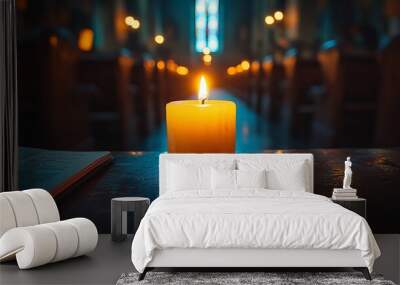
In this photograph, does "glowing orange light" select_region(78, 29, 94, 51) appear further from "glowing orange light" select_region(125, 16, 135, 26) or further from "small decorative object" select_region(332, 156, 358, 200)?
"small decorative object" select_region(332, 156, 358, 200)

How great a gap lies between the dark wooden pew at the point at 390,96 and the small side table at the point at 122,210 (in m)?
2.19

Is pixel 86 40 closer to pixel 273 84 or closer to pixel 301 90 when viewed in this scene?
pixel 273 84

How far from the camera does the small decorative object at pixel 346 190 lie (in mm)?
5898

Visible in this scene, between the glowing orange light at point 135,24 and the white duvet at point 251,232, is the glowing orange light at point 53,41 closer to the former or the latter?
the glowing orange light at point 135,24

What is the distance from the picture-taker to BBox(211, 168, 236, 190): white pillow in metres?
5.67

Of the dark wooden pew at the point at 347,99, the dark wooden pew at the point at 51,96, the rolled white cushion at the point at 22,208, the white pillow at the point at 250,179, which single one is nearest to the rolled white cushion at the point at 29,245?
the rolled white cushion at the point at 22,208

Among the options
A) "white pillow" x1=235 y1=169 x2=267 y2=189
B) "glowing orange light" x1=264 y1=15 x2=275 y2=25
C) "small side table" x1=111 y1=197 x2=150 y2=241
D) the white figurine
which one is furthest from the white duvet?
"glowing orange light" x1=264 y1=15 x2=275 y2=25

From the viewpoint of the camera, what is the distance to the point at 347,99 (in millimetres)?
6578

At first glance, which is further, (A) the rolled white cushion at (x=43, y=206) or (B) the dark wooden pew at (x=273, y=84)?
(B) the dark wooden pew at (x=273, y=84)

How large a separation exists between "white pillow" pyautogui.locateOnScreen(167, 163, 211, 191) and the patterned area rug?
1.20m

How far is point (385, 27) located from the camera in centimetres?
646

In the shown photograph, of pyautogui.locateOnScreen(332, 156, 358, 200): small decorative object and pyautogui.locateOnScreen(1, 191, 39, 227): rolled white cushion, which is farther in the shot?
pyautogui.locateOnScreen(332, 156, 358, 200): small decorative object

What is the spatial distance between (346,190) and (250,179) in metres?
0.83

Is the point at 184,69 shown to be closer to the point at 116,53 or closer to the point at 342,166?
the point at 116,53
